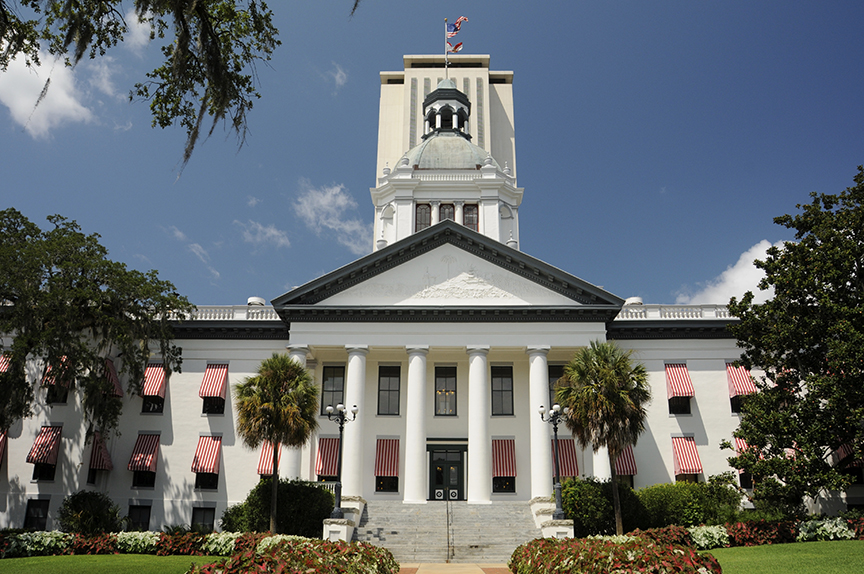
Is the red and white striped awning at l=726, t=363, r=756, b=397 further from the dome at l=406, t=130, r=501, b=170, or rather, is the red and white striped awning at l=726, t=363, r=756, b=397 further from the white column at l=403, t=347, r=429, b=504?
the dome at l=406, t=130, r=501, b=170

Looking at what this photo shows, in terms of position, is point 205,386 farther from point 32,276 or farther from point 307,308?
point 32,276

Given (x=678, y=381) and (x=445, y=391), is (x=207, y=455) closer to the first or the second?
(x=445, y=391)

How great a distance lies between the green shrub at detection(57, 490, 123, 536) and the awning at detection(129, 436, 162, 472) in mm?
1947

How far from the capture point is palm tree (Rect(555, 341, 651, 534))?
2352cm

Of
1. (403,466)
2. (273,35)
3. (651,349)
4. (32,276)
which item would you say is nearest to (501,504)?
(403,466)

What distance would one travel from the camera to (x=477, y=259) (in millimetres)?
32219

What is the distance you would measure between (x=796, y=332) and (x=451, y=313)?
47.8ft

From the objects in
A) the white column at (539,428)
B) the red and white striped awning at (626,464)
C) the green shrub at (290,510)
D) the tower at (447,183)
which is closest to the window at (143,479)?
the green shrub at (290,510)

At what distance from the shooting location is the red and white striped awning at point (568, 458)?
3096 cm

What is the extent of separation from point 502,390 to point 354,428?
8105mm

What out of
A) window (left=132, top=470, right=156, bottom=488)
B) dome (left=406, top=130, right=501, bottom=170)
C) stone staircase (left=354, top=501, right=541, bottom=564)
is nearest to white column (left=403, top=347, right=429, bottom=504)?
stone staircase (left=354, top=501, right=541, bottom=564)

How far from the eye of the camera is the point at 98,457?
30594mm

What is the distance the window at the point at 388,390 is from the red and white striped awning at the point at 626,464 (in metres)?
11.0

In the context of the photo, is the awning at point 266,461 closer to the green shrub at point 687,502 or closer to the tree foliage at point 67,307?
the tree foliage at point 67,307
